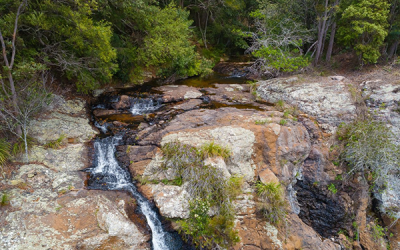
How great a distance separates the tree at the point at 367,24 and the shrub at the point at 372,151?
5806 mm

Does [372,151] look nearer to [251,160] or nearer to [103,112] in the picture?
[251,160]

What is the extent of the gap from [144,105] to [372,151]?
9.61 meters

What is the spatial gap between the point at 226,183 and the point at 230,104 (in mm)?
5443

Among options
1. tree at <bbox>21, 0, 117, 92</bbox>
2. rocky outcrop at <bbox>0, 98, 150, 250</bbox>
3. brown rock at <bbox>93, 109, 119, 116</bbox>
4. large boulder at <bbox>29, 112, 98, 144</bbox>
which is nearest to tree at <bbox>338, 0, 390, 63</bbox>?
tree at <bbox>21, 0, 117, 92</bbox>

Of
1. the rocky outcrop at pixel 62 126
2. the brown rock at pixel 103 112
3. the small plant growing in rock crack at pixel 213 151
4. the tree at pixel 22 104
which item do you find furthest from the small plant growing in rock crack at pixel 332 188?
the tree at pixel 22 104

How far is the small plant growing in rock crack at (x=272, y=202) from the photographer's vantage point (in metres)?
6.41

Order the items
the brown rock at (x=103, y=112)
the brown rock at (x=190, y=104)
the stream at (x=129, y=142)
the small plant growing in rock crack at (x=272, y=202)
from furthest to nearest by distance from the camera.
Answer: the brown rock at (x=190, y=104) → the brown rock at (x=103, y=112) → the small plant growing in rock crack at (x=272, y=202) → the stream at (x=129, y=142)

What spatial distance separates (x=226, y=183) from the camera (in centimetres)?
659

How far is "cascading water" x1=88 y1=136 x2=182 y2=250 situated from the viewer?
600cm

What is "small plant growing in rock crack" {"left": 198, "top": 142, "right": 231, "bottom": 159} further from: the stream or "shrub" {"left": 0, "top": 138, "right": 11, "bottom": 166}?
"shrub" {"left": 0, "top": 138, "right": 11, "bottom": 166}

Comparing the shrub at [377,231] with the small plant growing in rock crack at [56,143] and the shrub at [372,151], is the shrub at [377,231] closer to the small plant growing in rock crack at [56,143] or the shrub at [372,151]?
the shrub at [372,151]

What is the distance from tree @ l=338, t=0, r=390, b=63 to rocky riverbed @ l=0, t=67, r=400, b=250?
2171mm

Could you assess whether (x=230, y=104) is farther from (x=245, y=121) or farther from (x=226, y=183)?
(x=226, y=183)

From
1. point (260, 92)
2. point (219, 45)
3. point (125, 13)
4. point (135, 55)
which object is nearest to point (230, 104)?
point (260, 92)
